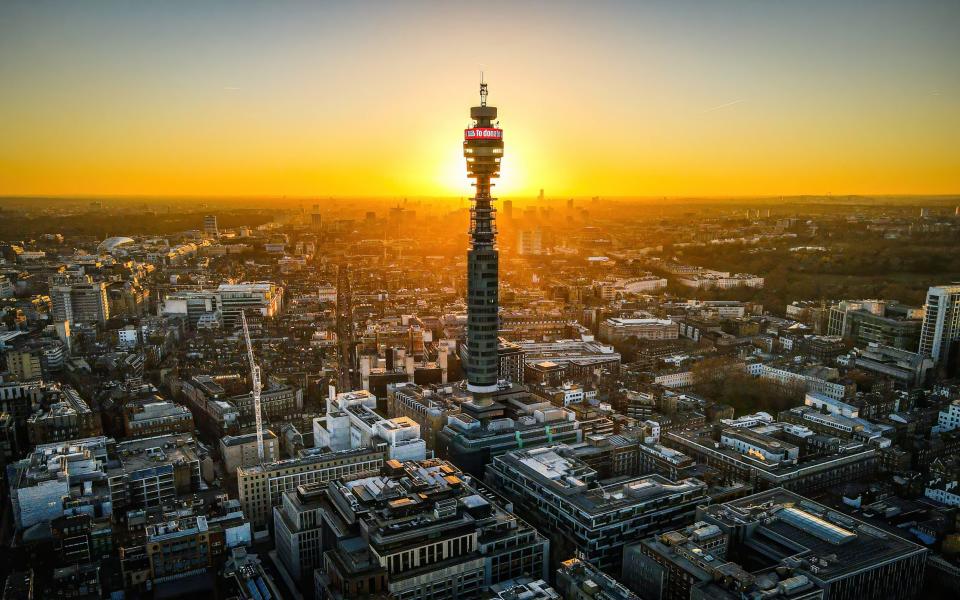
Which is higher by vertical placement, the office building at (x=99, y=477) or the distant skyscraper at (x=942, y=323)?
the distant skyscraper at (x=942, y=323)


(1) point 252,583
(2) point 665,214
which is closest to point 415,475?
(1) point 252,583

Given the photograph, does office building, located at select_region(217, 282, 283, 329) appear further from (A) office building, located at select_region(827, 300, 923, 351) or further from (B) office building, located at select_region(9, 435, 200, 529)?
(A) office building, located at select_region(827, 300, 923, 351)

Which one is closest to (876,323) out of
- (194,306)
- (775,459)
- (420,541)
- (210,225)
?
(775,459)

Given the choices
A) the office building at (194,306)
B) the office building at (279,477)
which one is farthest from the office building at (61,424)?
the office building at (194,306)

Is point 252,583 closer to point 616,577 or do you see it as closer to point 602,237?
point 616,577

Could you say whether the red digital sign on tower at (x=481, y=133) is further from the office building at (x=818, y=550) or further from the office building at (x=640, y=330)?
the office building at (x=640, y=330)

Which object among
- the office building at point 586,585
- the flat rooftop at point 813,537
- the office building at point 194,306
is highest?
the office building at point 194,306
